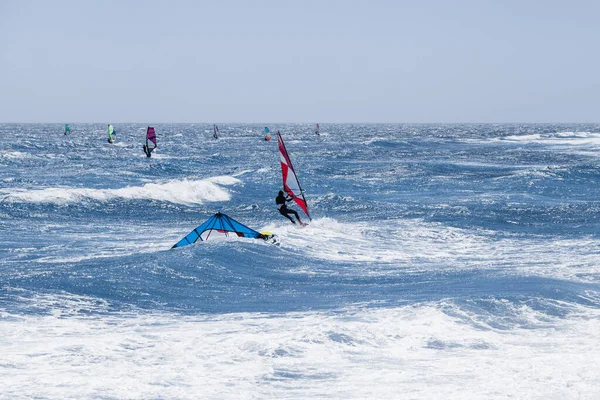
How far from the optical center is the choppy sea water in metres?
8.18

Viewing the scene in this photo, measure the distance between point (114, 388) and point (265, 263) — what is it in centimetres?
790

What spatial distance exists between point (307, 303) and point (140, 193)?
19687 mm

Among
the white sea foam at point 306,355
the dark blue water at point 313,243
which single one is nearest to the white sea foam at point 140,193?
the dark blue water at point 313,243

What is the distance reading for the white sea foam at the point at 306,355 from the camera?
7.86 m

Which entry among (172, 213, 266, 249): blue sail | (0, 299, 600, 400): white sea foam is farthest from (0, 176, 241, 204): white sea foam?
(0, 299, 600, 400): white sea foam

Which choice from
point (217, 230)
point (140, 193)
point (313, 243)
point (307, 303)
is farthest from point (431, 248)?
point (140, 193)

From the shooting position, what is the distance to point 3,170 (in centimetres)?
4394

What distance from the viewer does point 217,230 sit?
56.9ft

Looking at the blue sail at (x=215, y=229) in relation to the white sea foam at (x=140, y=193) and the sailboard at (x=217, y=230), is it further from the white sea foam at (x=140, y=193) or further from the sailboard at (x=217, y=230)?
the white sea foam at (x=140, y=193)

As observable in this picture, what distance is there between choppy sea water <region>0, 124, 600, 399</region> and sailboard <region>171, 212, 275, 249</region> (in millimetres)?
481

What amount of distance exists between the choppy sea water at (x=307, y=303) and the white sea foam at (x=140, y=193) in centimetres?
45

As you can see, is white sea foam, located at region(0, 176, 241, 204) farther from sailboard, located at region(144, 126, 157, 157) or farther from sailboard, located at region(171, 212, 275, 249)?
sailboard, located at region(144, 126, 157, 157)

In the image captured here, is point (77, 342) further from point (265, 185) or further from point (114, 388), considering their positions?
point (265, 185)

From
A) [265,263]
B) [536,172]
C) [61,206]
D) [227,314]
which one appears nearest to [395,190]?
[536,172]
